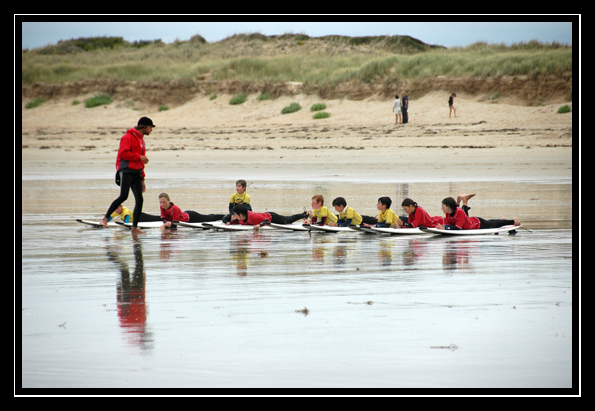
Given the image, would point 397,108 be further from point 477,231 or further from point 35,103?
point 35,103

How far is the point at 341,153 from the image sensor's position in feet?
90.9

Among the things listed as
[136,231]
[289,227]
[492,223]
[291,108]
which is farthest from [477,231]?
[291,108]

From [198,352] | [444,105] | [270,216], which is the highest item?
[444,105]

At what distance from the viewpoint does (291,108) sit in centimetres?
3947

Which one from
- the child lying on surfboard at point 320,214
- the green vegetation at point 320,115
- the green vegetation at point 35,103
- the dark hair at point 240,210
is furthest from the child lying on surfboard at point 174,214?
the green vegetation at point 35,103

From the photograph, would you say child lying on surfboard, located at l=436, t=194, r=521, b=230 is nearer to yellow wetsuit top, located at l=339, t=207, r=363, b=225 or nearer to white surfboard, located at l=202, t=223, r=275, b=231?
yellow wetsuit top, located at l=339, t=207, r=363, b=225

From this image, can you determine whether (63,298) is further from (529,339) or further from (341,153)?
(341,153)

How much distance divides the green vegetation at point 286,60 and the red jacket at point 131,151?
94.7 feet

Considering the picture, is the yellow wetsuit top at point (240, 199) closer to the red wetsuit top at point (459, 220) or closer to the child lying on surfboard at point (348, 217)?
the child lying on surfboard at point (348, 217)

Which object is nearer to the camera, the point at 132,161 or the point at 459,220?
the point at 459,220

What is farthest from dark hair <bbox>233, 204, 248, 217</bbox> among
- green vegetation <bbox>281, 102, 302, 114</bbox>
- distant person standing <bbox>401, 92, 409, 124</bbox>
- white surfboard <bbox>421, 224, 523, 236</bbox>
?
green vegetation <bbox>281, 102, 302, 114</bbox>

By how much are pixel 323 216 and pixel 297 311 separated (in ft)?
18.6
